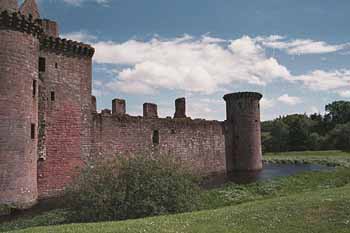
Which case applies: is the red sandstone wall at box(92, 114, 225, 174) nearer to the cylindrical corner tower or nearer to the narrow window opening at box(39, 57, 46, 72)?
the cylindrical corner tower

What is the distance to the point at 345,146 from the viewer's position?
213 feet

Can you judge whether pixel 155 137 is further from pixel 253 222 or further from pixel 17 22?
pixel 253 222

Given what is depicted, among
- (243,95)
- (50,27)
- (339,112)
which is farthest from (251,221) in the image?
(339,112)

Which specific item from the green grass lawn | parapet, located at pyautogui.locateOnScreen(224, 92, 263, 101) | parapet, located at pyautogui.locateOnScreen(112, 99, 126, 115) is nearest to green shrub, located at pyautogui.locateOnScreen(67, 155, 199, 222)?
the green grass lawn

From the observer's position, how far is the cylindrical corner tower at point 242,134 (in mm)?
35750

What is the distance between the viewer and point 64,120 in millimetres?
19703

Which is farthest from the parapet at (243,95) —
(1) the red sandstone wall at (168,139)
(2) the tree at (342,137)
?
(2) the tree at (342,137)

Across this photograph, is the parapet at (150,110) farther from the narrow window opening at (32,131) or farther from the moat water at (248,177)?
the narrow window opening at (32,131)

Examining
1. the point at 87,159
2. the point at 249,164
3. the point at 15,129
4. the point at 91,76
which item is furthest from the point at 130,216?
the point at 249,164

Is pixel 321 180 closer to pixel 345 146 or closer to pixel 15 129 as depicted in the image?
pixel 15 129

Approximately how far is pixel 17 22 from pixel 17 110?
396 cm

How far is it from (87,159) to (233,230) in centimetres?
1376

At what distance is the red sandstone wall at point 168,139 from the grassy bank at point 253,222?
7.77m

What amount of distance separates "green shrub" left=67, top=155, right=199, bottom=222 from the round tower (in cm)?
384
